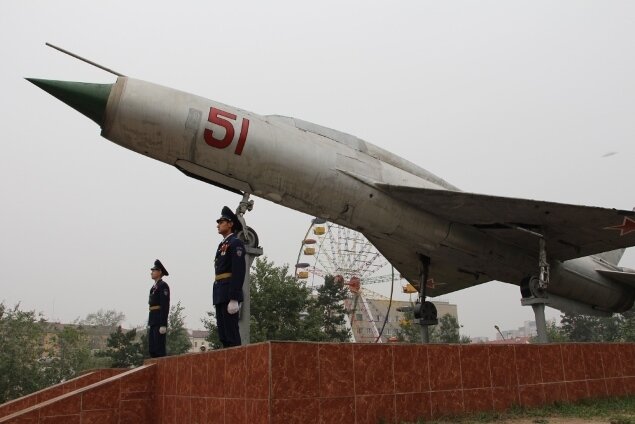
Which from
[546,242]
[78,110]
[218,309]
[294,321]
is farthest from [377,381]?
[294,321]

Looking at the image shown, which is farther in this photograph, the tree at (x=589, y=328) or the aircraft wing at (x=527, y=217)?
the tree at (x=589, y=328)

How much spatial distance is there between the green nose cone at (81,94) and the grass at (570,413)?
5690 millimetres

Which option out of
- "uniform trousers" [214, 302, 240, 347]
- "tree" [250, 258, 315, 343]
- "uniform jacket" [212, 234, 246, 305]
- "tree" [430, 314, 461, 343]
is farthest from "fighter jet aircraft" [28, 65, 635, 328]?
"tree" [430, 314, 461, 343]

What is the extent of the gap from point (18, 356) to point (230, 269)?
34126 mm

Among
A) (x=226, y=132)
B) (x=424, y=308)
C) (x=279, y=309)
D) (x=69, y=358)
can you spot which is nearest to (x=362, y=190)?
(x=226, y=132)

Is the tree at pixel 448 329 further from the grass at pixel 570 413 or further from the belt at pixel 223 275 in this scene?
the belt at pixel 223 275

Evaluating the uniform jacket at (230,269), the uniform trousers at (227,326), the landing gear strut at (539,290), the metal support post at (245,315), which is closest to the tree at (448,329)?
the landing gear strut at (539,290)

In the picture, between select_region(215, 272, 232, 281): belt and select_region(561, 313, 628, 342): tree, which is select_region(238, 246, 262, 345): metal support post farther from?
select_region(561, 313, 628, 342): tree

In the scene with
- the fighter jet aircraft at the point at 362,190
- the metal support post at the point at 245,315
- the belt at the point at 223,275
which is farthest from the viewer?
the fighter jet aircraft at the point at 362,190

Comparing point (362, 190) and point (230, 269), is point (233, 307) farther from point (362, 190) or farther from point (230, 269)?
point (362, 190)

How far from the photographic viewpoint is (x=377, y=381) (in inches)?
214

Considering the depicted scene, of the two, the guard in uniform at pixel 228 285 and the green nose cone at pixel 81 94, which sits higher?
the green nose cone at pixel 81 94

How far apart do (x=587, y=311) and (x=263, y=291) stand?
26931 millimetres

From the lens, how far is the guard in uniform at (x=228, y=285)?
21.3 feet
